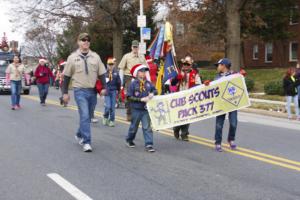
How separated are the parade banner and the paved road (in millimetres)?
551

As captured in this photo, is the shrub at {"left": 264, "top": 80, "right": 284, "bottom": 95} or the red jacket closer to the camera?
the red jacket

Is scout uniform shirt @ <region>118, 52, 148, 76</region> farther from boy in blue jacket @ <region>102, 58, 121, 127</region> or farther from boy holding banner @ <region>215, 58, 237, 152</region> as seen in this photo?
boy holding banner @ <region>215, 58, 237, 152</region>

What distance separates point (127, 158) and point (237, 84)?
258 centimetres

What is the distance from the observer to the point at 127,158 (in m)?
8.41

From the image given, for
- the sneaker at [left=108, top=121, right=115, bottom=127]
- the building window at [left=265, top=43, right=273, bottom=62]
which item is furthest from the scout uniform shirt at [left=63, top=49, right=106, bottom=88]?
the building window at [left=265, top=43, right=273, bottom=62]

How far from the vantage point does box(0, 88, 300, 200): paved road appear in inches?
247

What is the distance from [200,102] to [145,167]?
240 centimetres

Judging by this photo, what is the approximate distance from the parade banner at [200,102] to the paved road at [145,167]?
0.55 metres

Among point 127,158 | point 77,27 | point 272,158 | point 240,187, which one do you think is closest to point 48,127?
point 127,158

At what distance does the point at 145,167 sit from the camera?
769cm

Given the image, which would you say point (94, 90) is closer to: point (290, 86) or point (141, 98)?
point (141, 98)

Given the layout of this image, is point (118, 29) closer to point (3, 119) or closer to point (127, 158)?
point (3, 119)

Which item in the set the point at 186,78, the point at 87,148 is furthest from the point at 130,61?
the point at 87,148

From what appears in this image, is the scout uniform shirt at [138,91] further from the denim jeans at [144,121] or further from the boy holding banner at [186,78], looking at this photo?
the boy holding banner at [186,78]
